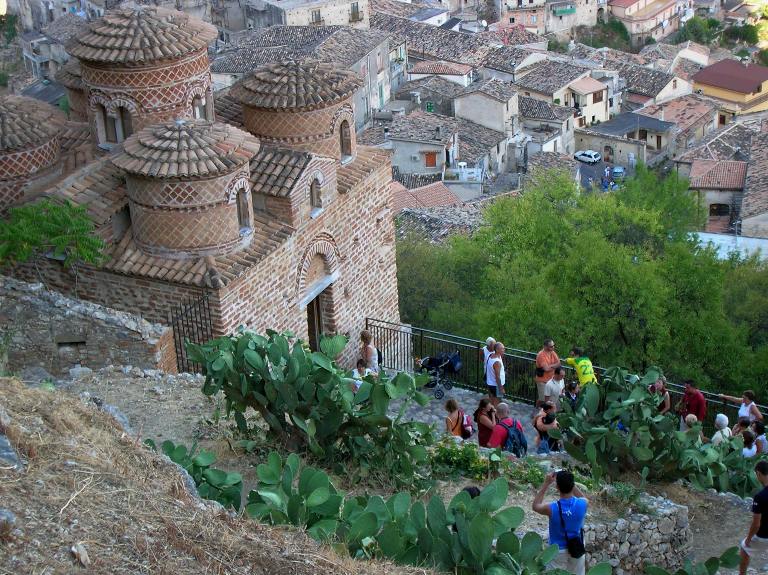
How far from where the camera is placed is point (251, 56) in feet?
183

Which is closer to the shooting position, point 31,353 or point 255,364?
point 255,364

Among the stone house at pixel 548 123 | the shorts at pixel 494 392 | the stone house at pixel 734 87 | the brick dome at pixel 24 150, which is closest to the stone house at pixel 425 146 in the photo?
the stone house at pixel 548 123

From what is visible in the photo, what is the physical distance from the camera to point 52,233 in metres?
15.4

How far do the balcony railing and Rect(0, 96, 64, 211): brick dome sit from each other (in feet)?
18.5

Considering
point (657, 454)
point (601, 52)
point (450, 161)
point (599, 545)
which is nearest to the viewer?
point (599, 545)

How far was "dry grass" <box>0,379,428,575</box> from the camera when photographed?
24.7 feet

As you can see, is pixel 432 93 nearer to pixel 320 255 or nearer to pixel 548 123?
pixel 548 123

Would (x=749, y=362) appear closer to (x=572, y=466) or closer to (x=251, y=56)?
(x=572, y=466)

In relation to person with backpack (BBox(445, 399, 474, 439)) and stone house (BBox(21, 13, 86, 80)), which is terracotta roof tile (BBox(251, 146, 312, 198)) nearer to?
person with backpack (BBox(445, 399, 474, 439))

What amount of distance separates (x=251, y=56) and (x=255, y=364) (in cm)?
4611

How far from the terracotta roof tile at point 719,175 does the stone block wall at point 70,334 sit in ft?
126

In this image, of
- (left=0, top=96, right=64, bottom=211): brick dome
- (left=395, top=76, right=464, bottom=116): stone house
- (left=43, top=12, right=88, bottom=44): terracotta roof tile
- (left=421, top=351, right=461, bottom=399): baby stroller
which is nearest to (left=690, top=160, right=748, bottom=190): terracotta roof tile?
(left=395, top=76, right=464, bottom=116): stone house

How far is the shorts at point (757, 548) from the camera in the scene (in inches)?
411

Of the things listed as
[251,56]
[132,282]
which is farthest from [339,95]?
[251,56]
